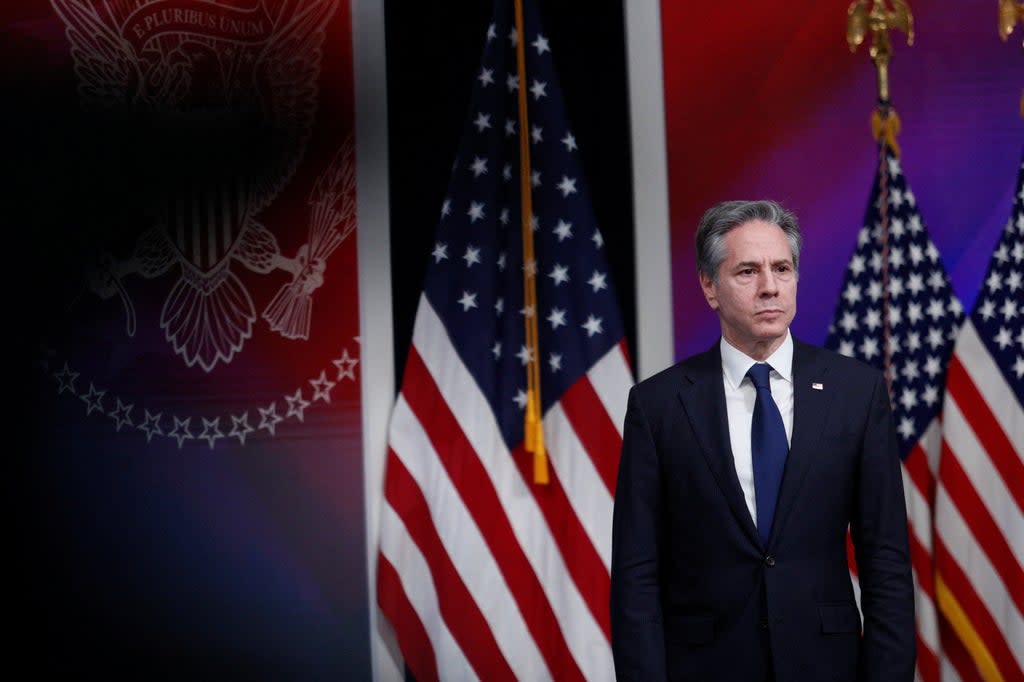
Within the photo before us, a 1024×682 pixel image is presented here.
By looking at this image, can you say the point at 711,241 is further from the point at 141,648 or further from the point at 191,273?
the point at 141,648

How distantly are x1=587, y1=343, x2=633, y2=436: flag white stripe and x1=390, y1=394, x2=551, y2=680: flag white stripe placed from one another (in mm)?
545

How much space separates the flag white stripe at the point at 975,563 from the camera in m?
3.46

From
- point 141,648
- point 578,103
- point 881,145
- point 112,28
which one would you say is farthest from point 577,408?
point 112,28

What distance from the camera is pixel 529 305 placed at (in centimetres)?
357

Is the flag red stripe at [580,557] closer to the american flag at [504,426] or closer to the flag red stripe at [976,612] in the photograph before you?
the american flag at [504,426]

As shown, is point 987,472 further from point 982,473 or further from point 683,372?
point 683,372

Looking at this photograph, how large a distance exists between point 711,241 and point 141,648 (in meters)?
2.34

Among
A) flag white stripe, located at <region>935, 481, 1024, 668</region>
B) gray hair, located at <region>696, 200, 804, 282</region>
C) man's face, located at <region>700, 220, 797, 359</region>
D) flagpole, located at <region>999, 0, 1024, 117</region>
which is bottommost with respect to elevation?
flag white stripe, located at <region>935, 481, 1024, 668</region>

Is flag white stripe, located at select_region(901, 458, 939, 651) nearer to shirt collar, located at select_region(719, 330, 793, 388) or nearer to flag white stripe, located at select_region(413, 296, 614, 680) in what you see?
flag white stripe, located at select_region(413, 296, 614, 680)

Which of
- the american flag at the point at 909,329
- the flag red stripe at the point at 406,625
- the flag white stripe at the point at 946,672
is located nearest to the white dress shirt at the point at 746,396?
the american flag at the point at 909,329

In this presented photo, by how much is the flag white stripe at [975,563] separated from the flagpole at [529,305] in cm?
123

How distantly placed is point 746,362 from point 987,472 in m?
1.72

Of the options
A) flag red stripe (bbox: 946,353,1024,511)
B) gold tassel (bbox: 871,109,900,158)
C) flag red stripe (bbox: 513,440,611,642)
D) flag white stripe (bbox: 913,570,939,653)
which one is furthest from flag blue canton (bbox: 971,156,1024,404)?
flag red stripe (bbox: 513,440,611,642)

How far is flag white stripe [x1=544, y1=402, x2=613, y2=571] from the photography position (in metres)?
3.58
